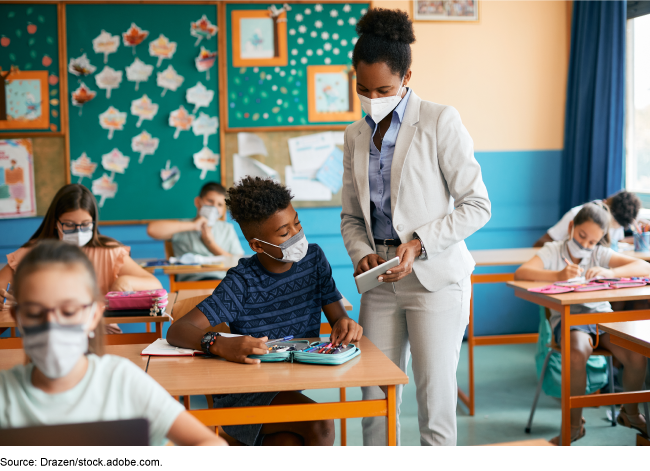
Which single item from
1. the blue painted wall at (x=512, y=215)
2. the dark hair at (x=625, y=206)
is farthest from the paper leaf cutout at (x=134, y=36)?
the dark hair at (x=625, y=206)

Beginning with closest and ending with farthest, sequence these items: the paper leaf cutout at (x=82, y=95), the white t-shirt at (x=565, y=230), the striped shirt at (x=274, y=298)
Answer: the striped shirt at (x=274, y=298)
the white t-shirt at (x=565, y=230)
the paper leaf cutout at (x=82, y=95)

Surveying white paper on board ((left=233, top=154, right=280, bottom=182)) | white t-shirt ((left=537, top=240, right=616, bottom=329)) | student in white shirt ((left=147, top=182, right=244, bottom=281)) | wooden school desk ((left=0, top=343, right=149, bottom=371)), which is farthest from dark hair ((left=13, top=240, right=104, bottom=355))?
white paper on board ((left=233, top=154, right=280, bottom=182))

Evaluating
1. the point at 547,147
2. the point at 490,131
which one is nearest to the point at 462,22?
the point at 490,131

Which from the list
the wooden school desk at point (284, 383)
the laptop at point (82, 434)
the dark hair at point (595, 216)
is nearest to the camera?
the laptop at point (82, 434)

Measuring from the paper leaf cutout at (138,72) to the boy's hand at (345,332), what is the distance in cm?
312

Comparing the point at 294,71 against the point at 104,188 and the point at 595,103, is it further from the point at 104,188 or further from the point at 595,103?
the point at 595,103

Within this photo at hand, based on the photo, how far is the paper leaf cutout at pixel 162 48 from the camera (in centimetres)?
416

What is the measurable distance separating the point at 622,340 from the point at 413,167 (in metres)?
0.92

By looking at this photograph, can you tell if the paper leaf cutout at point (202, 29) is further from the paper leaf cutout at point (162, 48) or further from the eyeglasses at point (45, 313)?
the eyeglasses at point (45, 313)

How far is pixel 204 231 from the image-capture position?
3.77 meters

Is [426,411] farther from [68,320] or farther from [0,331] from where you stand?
[0,331]

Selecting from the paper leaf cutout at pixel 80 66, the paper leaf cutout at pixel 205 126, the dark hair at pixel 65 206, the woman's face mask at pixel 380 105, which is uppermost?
the paper leaf cutout at pixel 80 66

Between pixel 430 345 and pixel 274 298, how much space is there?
50 centimetres

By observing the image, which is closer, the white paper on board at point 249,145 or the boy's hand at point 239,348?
the boy's hand at point 239,348
